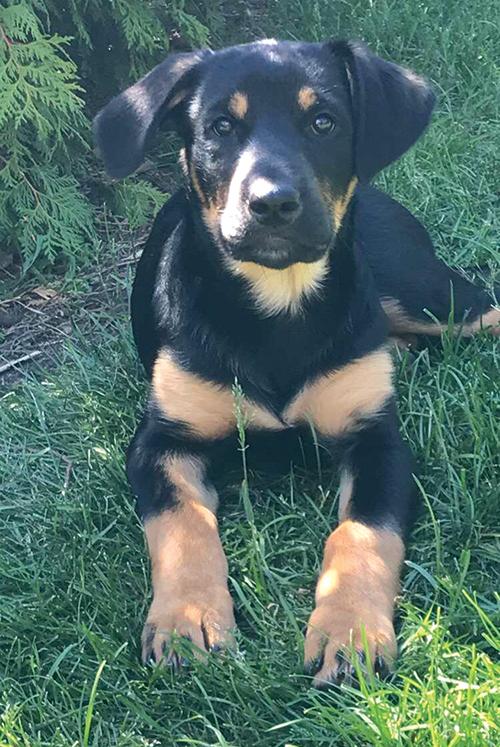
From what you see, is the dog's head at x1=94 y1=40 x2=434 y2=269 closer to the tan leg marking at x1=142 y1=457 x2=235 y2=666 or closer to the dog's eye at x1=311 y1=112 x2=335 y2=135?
the dog's eye at x1=311 y1=112 x2=335 y2=135

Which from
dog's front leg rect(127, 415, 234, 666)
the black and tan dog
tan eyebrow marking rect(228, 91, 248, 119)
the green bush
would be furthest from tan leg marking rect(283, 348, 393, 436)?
the green bush

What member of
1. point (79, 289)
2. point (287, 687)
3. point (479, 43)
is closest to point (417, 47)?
point (479, 43)

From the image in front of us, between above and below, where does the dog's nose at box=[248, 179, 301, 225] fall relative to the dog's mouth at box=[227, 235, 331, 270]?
above

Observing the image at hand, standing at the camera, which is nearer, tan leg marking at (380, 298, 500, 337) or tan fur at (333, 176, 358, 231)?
tan fur at (333, 176, 358, 231)

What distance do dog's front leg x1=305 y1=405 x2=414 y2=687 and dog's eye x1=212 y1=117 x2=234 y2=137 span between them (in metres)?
0.94

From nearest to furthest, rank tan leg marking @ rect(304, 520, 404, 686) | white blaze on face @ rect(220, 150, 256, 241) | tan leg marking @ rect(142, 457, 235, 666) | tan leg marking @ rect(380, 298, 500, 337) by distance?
tan leg marking @ rect(304, 520, 404, 686), tan leg marking @ rect(142, 457, 235, 666), white blaze on face @ rect(220, 150, 256, 241), tan leg marking @ rect(380, 298, 500, 337)

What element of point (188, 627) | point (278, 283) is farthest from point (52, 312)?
point (188, 627)

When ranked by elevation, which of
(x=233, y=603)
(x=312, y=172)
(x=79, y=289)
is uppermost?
(x=312, y=172)

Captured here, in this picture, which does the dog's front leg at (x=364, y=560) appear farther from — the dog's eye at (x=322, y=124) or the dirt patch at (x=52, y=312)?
the dirt patch at (x=52, y=312)

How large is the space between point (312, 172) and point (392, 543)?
1.03 metres

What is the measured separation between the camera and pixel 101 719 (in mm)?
2467

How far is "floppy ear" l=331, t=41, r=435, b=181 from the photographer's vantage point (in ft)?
9.82

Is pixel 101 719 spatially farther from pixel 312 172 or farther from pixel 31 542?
pixel 312 172

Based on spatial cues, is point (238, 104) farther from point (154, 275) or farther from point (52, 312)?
point (52, 312)
